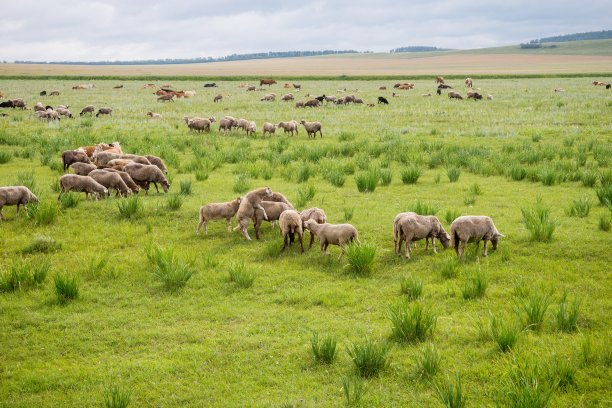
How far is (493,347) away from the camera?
666 cm

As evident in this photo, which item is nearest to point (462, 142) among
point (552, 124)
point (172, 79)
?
point (552, 124)

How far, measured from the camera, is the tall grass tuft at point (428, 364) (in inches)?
242

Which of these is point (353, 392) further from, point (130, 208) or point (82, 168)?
point (82, 168)

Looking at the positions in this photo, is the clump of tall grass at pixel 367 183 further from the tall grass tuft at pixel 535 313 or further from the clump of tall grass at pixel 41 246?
the tall grass tuft at pixel 535 313

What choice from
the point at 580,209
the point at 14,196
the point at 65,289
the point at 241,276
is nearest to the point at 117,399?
the point at 65,289

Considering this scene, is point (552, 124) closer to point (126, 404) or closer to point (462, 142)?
point (462, 142)

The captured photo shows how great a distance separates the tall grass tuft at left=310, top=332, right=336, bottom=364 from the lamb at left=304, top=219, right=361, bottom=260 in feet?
11.3

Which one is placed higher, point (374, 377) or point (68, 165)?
point (68, 165)

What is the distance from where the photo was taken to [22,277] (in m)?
8.85

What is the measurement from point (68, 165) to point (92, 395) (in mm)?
13049

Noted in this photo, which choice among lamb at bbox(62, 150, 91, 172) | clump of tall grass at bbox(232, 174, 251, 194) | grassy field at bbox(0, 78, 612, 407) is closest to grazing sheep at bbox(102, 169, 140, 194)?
grassy field at bbox(0, 78, 612, 407)

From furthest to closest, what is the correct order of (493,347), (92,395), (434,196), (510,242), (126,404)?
(434,196) < (510,242) < (493,347) < (92,395) < (126,404)

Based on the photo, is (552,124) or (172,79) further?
(172,79)

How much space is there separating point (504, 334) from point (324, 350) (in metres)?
2.22
